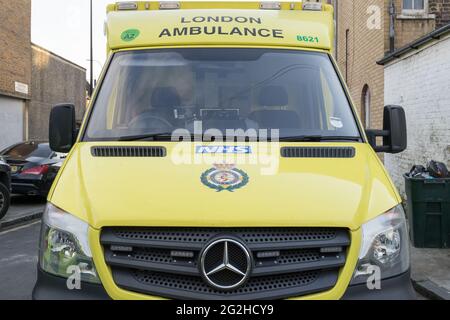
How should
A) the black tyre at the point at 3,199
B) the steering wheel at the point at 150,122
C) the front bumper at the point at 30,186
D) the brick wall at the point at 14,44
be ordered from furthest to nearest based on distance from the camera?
the brick wall at the point at 14,44, the front bumper at the point at 30,186, the black tyre at the point at 3,199, the steering wheel at the point at 150,122

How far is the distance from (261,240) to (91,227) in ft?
2.97

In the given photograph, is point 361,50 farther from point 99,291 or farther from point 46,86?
point 46,86

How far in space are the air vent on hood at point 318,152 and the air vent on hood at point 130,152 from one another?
801mm

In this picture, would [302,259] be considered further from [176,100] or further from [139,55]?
[139,55]

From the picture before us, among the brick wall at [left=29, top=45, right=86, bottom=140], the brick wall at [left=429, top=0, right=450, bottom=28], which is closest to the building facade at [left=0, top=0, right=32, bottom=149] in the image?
the brick wall at [left=29, top=45, right=86, bottom=140]

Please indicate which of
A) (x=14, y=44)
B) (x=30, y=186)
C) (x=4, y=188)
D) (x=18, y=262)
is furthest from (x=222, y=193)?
(x=14, y=44)

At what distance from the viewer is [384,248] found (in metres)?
2.84

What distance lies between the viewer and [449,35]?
8.73m

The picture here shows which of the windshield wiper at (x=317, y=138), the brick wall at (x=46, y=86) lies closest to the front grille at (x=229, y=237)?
the windshield wiper at (x=317, y=138)

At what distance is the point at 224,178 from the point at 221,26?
68.5 inches

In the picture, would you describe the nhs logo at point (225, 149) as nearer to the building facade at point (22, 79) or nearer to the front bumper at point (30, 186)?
the front bumper at point (30, 186)

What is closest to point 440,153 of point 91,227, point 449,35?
point 449,35

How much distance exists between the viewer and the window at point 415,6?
13531 mm

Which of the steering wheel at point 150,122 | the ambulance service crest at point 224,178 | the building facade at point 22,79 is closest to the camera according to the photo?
the ambulance service crest at point 224,178
